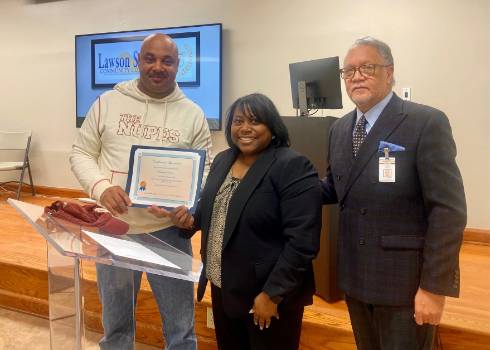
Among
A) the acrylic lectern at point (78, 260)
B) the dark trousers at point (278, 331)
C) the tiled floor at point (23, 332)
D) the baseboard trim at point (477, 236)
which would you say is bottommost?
the tiled floor at point (23, 332)

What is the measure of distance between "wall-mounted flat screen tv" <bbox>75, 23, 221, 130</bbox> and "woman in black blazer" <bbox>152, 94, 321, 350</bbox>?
3163 millimetres

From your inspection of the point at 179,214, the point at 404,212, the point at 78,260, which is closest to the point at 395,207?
the point at 404,212

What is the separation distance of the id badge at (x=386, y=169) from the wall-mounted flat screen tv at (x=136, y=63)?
3365mm

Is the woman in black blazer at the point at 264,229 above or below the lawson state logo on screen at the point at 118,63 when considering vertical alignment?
below

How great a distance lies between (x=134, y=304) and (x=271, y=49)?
10.6 feet

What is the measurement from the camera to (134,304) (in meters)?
1.59

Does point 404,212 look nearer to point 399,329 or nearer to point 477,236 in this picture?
point 399,329

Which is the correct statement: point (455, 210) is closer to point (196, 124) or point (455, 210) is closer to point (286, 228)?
point (286, 228)

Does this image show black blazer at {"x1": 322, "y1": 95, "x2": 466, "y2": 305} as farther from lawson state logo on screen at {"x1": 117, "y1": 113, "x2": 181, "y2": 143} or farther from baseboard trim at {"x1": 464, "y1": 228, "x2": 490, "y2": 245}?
baseboard trim at {"x1": 464, "y1": 228, "x2": 490, "y2": 245}

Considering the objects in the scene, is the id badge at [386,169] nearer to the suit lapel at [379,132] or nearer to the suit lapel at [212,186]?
the suit lapel at [379,132]

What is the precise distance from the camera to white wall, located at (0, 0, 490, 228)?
11.7 feet

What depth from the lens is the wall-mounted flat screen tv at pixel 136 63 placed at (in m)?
4.48

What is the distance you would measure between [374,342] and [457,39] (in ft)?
9.60

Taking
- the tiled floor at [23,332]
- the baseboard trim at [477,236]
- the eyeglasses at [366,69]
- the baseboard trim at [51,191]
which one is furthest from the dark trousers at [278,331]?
the baseboard trim at [51,191]
